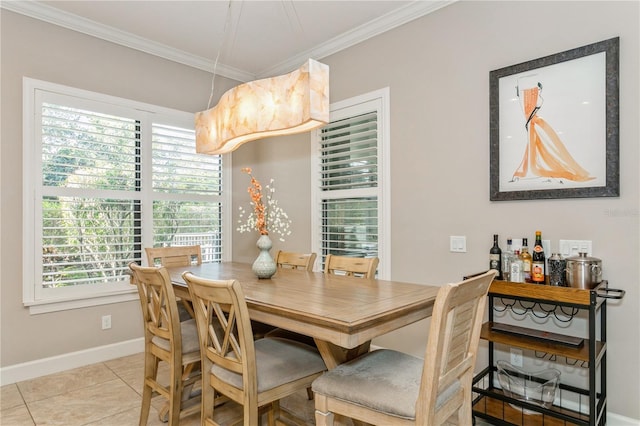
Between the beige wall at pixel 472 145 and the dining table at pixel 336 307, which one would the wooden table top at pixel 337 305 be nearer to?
the dining table at pixel 336 307

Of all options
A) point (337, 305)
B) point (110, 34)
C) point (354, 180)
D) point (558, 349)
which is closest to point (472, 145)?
point (354, 180)

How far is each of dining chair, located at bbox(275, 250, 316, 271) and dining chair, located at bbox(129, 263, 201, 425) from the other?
2.99 ft

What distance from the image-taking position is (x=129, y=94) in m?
3.59

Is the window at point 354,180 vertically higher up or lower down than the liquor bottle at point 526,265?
higher up

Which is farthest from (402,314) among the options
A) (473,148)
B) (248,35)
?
(248,35)

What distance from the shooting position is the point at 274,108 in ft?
7.25

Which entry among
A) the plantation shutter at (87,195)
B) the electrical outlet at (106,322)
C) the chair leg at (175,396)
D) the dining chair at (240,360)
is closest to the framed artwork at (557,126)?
the dining chair at (240,360)

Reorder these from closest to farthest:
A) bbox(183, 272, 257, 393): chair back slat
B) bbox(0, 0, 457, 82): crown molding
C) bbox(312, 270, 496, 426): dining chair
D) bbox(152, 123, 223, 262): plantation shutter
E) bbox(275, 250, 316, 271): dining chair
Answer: bbox(312, 270, 496, 426): dining chair
bbox(183, 272, 257, 393): chair back slat
bbox(275, 250, 316, 271): dining chair
bbox(0, 0, 457, 82): crown molding
bbox(152, 123, 223, 262): plantation shutter

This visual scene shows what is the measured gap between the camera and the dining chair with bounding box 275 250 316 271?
2859mm

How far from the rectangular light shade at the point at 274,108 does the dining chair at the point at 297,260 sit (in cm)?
98

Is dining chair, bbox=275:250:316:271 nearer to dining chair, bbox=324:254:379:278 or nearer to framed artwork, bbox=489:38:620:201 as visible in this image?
dining chair, bbox=324:254:379:278

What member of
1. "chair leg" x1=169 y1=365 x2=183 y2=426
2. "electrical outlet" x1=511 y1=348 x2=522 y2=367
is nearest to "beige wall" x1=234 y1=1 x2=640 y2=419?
"electrical outlet" x1=511 y1=348 x2=522 y2=367

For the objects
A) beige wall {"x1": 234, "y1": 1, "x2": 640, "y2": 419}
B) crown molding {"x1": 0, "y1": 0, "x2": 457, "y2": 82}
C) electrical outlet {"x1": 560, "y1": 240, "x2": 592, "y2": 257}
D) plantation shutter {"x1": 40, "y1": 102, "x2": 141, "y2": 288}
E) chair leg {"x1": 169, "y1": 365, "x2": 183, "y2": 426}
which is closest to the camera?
chair leg {"x1": 169, "y1": 365, "x2": 183, "y2": 426}

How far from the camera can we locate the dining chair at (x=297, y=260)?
2859mm
